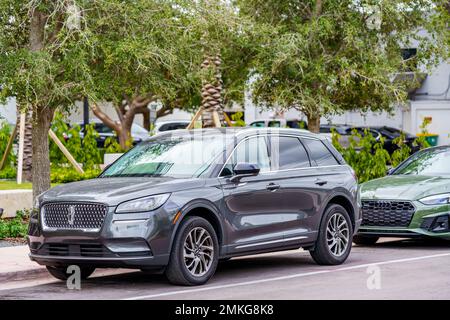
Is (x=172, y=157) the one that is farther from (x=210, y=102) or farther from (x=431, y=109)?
(x=431, y=109)

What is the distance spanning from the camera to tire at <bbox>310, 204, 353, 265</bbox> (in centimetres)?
1299

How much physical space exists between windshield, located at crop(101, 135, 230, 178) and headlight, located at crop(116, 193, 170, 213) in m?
0.77

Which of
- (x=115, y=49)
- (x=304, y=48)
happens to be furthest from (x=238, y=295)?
Result: (x=304, y=48)

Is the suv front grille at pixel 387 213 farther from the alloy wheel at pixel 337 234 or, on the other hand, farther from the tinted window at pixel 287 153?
the tinted window at pixel 287 153

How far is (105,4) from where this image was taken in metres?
14.7

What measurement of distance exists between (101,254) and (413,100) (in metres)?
37.7

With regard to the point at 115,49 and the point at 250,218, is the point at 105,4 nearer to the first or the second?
the point at 115,49

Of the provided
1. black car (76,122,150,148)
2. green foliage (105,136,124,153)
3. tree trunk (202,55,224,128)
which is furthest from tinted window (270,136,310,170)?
black car (76,122,150,148)

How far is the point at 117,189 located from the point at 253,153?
214cm

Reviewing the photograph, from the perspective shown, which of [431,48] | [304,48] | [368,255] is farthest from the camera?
[431,48]

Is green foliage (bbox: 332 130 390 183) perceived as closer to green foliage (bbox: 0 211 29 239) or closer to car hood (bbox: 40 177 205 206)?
green foliage (bbox: 0 211 29 239)

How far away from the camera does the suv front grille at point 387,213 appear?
1506cm

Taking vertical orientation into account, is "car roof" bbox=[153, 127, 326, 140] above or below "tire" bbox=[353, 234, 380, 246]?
above

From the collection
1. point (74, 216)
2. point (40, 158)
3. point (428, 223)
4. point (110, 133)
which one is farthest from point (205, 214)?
point (110, 133)
